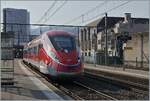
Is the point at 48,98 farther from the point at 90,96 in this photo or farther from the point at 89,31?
the point at 89,31

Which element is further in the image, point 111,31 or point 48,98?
point 111,31

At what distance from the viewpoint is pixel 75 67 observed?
69.7ft

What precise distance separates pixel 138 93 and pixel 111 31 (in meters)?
56.6

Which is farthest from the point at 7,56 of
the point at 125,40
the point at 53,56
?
the point at 125,40

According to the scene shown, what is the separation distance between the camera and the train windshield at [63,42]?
22.2m

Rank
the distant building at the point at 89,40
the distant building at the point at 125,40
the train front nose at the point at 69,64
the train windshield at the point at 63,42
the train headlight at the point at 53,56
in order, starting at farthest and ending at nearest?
the distant building at the point at 89,40 → the distant building at the point at 125,40 → the train windshield at the point at 63,42 → the train headlight at the point at 53,56 → the train front nose at the point at 69,64

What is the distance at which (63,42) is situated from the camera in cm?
2262

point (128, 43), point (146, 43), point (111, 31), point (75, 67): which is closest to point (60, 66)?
point (75, 67)

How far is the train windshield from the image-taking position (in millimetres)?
22203

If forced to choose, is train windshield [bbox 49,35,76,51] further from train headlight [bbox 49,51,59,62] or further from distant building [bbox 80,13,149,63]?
distant building [bbox 80,13,149,63]

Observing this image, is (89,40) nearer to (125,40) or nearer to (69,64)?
(125,40)

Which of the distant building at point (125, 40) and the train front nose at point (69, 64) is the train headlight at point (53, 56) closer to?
the train front nose at point (69, 64)

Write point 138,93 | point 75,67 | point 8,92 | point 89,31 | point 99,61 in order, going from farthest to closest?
point 89,31, point 99,61, point 75,67, point 138,93, point 8,92

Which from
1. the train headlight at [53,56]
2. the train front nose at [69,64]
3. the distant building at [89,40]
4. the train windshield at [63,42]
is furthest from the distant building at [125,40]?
the train front nose at [69,64]
